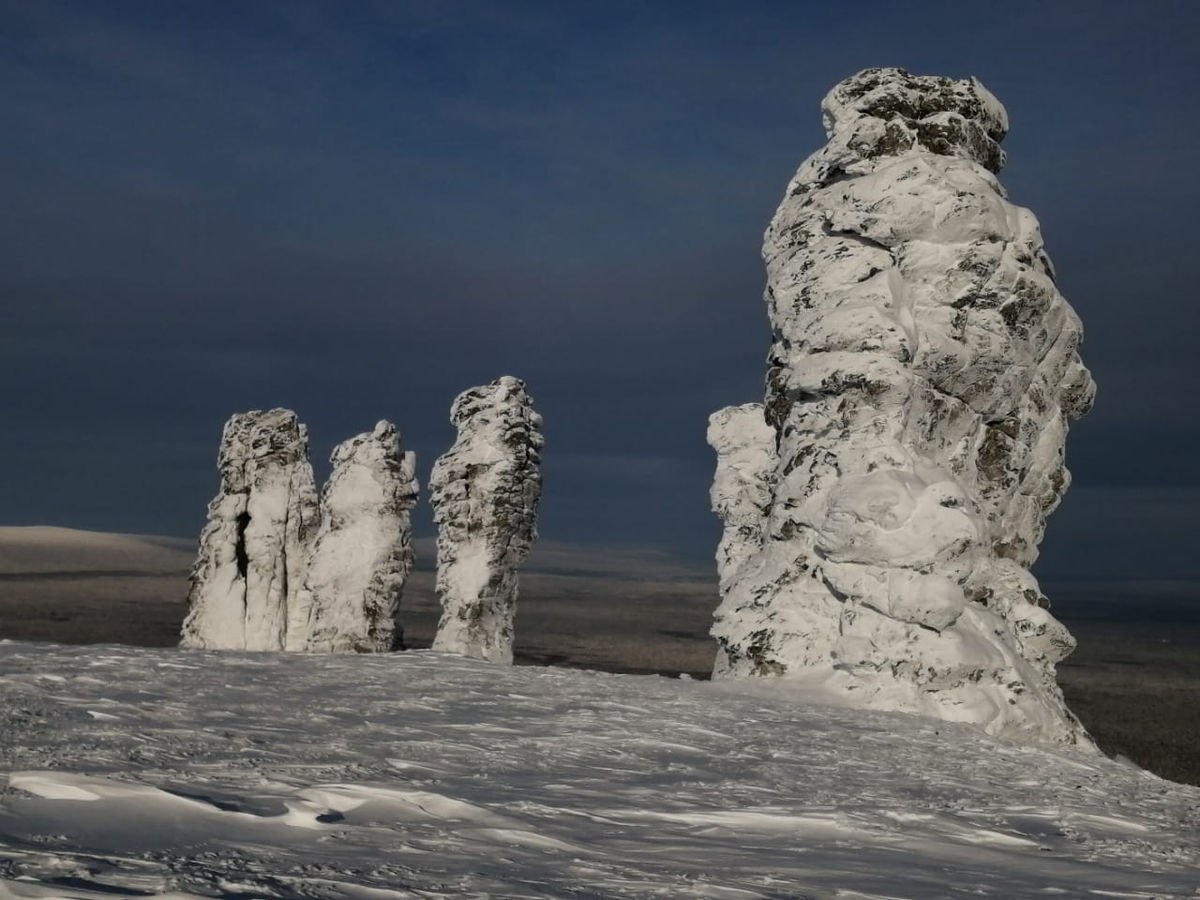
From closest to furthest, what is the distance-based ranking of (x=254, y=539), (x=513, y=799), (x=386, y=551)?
(x=513, y=799) → (x=386, y=551) → (x=254, y=539)

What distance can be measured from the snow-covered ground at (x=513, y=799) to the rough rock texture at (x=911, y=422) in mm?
3206

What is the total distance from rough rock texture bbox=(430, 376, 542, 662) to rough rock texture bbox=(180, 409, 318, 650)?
4.37m

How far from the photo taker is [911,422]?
50.5 ft

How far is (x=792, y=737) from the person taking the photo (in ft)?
31.3

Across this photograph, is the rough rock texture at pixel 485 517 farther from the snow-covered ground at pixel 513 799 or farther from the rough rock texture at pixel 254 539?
the snow-covered ground at pixel 513 799

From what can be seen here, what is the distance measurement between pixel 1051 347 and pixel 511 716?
37.2 ft

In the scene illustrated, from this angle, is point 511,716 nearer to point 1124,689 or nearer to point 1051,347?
point 1051,347

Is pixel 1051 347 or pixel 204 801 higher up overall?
pixel 1051 347

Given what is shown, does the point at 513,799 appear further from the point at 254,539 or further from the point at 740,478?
the point at 254,539

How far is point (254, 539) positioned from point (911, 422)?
18.2 metres

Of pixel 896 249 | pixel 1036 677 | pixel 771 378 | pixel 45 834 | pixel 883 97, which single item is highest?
pixel 883 97

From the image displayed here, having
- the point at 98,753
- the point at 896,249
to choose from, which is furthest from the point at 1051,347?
the point at 98,753

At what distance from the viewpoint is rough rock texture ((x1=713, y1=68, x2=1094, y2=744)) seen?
14.1 meters

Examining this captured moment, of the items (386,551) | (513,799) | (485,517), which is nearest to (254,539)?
(386,551)
